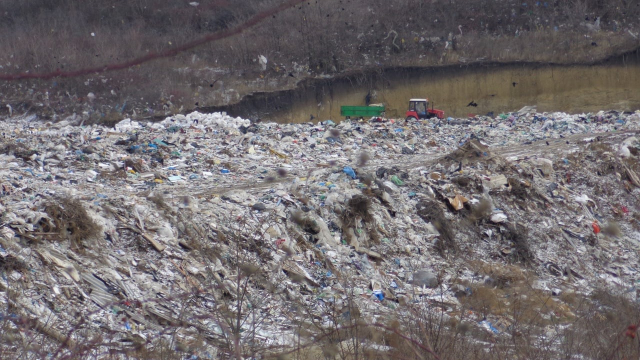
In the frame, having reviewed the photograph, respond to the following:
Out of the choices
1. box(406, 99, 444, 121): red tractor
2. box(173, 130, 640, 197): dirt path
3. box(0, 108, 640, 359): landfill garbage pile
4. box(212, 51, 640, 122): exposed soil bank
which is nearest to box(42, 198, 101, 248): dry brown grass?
box(0, 108, 640, 359): landfill garbage pile

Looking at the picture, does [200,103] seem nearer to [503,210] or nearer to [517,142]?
[517,142]

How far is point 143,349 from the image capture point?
349 centimetres

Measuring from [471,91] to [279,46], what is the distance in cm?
711

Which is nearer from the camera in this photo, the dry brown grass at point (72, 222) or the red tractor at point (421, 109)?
the dry brown grass at point (72, 222)

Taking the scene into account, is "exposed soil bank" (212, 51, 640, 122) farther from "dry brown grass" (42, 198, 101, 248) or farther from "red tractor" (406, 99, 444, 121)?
"dry brown grass" (42, 198, 101, 248)

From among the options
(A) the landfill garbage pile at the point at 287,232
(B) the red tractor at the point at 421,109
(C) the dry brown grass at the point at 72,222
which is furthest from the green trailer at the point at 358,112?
(C) the dry brown grass at the point at 72,222

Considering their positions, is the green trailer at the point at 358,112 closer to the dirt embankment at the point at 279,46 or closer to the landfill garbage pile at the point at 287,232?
the dirt embankment at the point at 279,46

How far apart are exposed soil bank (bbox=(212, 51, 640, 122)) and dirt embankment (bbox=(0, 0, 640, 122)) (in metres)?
0.28

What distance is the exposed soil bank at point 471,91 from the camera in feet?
64.7

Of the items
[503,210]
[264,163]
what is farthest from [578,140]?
[264,163]

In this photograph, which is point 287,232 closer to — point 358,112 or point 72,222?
point 72,222

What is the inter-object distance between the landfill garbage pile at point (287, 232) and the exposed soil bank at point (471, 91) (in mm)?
7917

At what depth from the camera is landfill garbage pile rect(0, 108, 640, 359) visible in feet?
15.1

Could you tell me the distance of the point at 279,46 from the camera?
21328 mm
